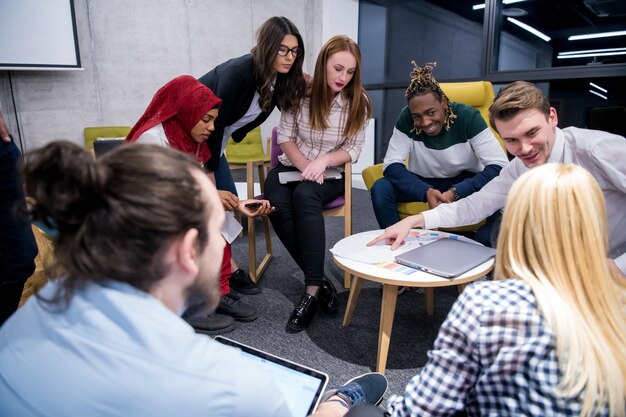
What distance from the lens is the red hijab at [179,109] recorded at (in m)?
1.74

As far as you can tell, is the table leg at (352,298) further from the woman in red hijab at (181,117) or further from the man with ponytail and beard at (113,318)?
the man with ponytail and beard at (113,318)

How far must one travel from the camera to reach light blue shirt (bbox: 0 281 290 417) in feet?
1.55

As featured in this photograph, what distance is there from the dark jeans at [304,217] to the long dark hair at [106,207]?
146cm

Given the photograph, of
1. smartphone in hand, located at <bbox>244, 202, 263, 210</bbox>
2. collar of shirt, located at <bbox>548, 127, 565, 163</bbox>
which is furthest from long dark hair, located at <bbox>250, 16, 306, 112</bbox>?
collar of shirt, located at <bbox>548, 127, 565, 163</bbox>

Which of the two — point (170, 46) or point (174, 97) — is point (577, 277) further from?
point (170, 46)

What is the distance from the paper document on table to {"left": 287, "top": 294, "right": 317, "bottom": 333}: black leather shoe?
1.15 ft

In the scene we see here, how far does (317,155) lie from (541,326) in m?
1.75

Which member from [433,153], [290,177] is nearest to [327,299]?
[290,177]

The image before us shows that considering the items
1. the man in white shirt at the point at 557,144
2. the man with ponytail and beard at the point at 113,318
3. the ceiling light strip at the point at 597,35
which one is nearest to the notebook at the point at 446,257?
the man in white shirt at the point at 557,144

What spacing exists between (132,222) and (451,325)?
0.49 m

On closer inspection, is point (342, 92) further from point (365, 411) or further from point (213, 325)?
point (365, 411)

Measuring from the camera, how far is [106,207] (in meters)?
0.50

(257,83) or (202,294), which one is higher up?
(257,83)

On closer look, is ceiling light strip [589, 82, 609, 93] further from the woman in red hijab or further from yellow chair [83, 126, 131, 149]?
yellow chair [83, 126, 131, 149]
